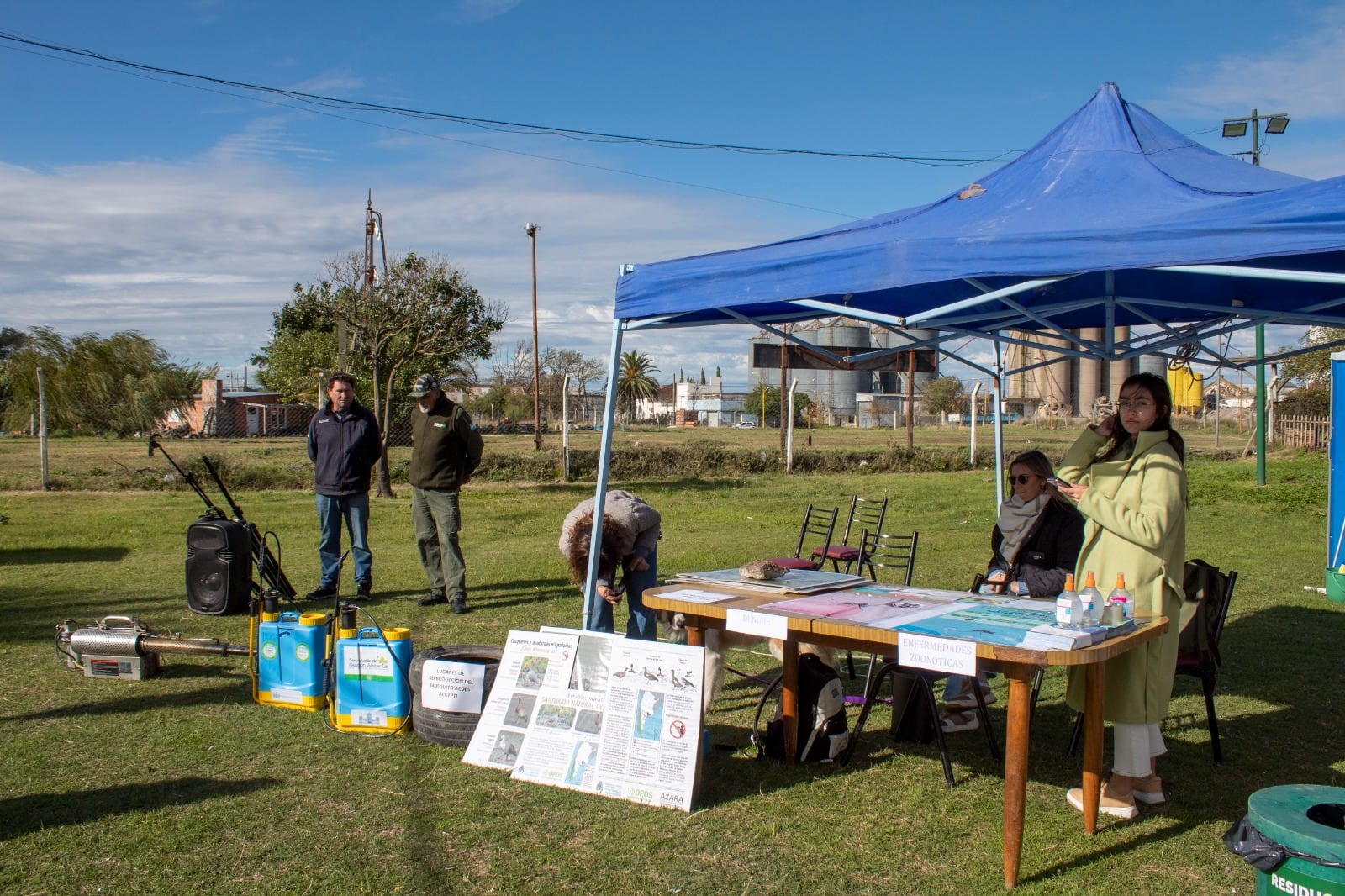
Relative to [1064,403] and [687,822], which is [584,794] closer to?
[687,822]

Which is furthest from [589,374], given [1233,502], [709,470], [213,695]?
[213,695]

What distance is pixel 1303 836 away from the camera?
8.78 ft

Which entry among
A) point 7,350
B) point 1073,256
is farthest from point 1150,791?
point 7,350

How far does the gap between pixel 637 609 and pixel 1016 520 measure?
1998 millimetres

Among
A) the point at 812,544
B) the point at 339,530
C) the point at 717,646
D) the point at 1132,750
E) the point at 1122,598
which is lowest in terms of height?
the point at 812,544

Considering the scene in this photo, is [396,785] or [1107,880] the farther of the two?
[396,785]

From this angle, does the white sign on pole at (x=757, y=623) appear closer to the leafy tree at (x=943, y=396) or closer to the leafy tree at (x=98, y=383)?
the leafy tree at (x=98, y=383)

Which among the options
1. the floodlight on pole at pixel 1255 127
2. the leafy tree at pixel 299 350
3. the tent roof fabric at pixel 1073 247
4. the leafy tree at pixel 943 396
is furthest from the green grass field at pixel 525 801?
the leafy tree at pixel 943 396

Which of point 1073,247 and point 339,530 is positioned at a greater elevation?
point 1073,247

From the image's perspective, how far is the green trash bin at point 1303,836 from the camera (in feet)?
8.62

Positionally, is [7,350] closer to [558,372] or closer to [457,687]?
[558,372]

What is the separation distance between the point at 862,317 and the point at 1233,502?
13572 millimetres

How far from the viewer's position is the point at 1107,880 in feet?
11.3

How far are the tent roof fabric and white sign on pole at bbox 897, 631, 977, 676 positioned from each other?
4.65 feet
